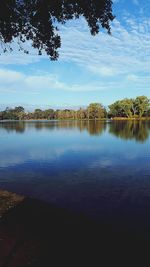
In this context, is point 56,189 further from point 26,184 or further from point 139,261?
point 139,261

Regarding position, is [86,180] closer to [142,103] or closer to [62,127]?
[62,127]

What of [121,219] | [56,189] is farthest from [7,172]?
[121,219]

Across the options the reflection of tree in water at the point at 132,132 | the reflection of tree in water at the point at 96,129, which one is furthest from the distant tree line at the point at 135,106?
the reflection of tree in water at the point at 132,132

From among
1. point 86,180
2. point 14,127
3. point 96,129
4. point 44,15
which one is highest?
point 44,15

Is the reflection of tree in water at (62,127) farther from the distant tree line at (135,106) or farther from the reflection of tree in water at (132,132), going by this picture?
the distant tree line at (135,106)

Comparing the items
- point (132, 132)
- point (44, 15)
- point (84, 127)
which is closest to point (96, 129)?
point (84, 127)

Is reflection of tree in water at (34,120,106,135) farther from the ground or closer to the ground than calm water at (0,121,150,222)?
farther from the ground

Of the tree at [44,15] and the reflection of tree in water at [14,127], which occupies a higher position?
the tree at [44,15]

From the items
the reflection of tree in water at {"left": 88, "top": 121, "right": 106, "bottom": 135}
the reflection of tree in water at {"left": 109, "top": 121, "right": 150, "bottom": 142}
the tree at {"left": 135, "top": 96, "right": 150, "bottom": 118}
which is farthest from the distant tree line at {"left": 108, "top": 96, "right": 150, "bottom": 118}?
the reflection of tree in water at {"left": 109, "top": 121, "right": 150, "bottom": 142}

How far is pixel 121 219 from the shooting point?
11266 millimetres

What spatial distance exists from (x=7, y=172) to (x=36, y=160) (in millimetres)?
6013

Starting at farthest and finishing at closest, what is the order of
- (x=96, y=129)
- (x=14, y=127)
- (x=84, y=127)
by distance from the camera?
1. (x=14, y=127)
2. (x=84, y=127)
3. (x=96, y=129)

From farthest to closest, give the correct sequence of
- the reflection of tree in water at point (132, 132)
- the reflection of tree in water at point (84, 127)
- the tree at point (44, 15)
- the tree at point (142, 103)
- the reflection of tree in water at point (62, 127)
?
the tree at point (142, 103), the reflection of tree in water at point (62, 127), the reflection of tree in water at point (84, 127), the reflection of tree in water at point (132, 132), the tree at point (44, 15)

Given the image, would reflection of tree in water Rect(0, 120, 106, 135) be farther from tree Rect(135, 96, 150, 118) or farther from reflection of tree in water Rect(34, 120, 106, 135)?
tree Rect(135, 96, 150, 118)
